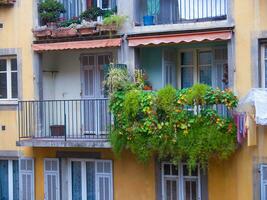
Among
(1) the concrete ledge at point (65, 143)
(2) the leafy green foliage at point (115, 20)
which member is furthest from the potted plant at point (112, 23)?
(1) the concrete ledge at point (65, 143)

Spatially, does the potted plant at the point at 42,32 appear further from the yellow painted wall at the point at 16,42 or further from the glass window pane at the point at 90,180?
the glass window pane at the point at 90,180

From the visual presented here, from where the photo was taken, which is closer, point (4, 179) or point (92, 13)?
point (92, 13)

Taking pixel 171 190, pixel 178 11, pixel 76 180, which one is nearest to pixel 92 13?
pixel 178 11

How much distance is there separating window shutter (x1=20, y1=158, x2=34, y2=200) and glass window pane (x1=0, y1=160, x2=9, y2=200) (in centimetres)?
74

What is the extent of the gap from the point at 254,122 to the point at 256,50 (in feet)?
5.85

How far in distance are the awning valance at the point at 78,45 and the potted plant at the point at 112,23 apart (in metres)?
0.30

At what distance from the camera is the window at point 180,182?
16.2m

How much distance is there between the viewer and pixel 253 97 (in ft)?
47.4

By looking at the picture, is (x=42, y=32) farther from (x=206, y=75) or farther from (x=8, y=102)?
(x=206, y=75)

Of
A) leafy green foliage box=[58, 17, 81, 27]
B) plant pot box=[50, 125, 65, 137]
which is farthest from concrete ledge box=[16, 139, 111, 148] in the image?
leafy green foliage box=[58, 17, 81, 27]

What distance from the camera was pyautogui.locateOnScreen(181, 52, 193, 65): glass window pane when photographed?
55.6 ft

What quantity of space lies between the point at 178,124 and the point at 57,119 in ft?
15.7

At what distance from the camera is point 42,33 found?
17.6 metres

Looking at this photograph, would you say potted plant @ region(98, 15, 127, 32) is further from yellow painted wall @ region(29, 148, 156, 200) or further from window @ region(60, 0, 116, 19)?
yellow painted wall @ region(29, 148, 156, 200)
